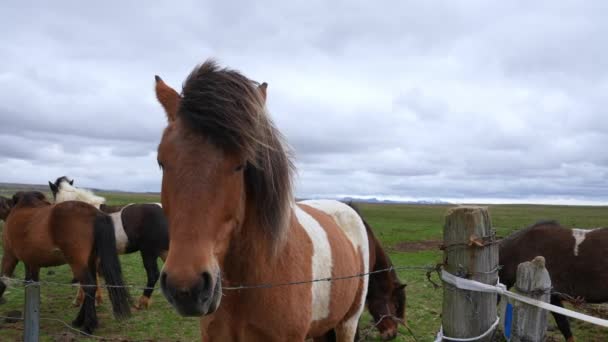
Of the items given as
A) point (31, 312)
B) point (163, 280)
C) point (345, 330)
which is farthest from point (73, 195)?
point (163, 280)

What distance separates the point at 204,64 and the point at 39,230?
6.72 metres

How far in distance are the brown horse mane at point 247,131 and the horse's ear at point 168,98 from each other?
6.1 inches

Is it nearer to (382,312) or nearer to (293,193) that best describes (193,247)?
(293,193)

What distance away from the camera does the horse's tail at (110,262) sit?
6.36 m

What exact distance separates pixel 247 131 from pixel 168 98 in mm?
615

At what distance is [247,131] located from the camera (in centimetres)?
194

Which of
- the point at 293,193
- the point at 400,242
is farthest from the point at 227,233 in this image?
the point at 400,242

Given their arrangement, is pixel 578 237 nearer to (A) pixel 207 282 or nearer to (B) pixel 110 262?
(A) pixel 207 282

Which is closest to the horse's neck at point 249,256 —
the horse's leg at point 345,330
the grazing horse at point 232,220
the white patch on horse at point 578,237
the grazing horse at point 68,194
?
the grazing horse at point 232,220

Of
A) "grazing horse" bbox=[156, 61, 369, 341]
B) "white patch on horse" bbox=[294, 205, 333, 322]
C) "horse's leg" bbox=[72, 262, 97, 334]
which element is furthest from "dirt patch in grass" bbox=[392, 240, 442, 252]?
"grazing horse" bbox=[156, 61, 369, 341]

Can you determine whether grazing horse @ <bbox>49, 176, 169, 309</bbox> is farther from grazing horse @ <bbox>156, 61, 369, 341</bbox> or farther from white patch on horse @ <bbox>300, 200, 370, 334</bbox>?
grazing horse @ <bbox>156, 61, 369, 341</bbox>

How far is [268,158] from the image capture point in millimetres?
2078

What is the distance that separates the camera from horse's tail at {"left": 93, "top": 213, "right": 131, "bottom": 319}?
636cm

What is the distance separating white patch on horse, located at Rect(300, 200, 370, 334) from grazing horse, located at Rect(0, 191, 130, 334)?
13.7 ft
